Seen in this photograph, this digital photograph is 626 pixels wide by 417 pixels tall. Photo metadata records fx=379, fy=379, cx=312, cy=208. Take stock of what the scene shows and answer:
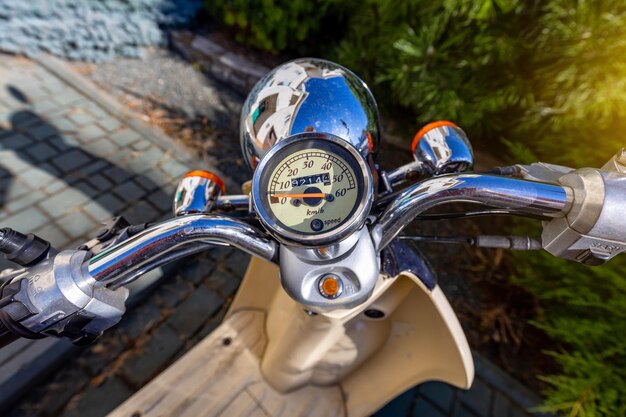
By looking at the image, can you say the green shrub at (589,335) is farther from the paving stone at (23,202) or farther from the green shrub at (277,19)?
the paving stone at (23,202)

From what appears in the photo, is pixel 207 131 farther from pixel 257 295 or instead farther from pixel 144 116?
pixel 257 295

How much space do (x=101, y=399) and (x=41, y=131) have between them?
2.31 metres

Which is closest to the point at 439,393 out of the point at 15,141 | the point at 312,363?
the point at 312,363

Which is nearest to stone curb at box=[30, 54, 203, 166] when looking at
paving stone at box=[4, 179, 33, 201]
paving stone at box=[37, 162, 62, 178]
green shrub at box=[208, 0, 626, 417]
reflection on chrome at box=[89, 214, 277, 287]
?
paving stone at box=[37, 162, 62, 178]

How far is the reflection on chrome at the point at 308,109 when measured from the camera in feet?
2.61

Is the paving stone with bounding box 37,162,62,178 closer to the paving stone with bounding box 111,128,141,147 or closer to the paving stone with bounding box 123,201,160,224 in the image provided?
the paving stone with bounding box 111,128,141,147

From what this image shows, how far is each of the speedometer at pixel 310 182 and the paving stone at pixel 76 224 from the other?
2.28 meters

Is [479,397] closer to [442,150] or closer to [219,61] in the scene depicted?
[442,150]

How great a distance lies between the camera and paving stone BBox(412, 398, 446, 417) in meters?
1.94

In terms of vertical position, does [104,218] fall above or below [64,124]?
below

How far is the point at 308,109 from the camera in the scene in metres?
0.80

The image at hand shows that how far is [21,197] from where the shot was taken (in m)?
2.59

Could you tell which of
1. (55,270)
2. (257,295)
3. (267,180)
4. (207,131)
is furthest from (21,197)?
Result: (267,180)

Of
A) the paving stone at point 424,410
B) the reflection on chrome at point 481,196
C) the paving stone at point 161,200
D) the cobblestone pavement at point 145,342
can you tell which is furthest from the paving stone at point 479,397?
the paving stone at point 161,200
